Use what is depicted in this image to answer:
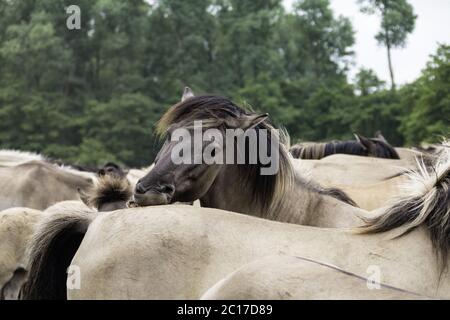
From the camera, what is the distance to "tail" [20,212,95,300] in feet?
13.3

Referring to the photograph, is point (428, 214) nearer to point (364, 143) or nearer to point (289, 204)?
point (289, 204)

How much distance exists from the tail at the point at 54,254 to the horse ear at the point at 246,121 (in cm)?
115

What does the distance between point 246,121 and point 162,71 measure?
141 ft

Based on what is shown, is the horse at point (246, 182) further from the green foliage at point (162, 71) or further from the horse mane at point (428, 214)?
the green foliage at point (162, 71)

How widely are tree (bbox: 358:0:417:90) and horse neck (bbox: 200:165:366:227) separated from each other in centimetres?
3278

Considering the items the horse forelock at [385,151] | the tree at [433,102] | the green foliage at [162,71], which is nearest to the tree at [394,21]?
the green foliage at [162,71]

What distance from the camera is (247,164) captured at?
15.8 feet

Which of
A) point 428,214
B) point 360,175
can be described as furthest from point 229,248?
point 360,175

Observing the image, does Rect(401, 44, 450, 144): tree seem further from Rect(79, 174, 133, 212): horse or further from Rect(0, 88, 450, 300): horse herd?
Rect(0, 88, 450, 300): horse herd

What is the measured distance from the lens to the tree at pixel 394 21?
36688 mm

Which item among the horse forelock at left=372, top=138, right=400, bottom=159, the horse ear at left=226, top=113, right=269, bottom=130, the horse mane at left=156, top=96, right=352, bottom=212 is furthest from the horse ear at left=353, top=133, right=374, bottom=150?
the horse ear at left=226, top=113, right=269, bottom=130

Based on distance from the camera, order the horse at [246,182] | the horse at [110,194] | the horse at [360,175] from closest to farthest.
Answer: the horse at [246,182], the horse at [360,175], the horse at [110,194]
